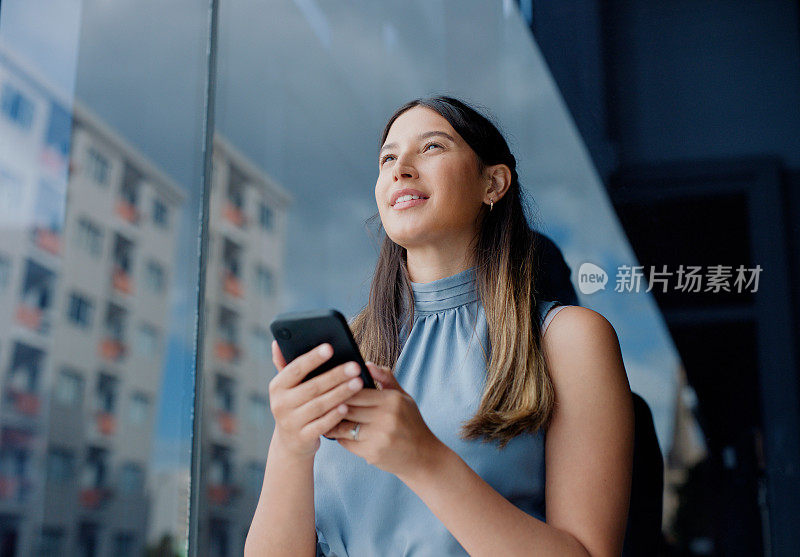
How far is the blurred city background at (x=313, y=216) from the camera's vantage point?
157 cm

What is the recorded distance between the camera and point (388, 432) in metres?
0.75

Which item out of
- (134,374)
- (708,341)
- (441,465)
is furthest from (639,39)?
(134,374)

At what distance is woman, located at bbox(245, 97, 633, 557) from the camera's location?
785mm

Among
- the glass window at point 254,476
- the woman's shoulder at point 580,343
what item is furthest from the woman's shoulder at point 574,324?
the glass window at point 254,476

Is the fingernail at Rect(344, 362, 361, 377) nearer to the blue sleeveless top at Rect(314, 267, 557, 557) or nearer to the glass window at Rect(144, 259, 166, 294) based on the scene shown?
the blue sleeveless top at Rect(314, 267, 557, 557)

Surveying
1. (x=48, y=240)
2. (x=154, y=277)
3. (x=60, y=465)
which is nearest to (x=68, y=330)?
(x=48, y=240)

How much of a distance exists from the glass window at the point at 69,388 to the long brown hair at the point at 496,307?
1.26m

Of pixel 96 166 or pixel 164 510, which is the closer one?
pixel 96 166

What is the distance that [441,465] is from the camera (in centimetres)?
79

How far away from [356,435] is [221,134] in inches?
61.4

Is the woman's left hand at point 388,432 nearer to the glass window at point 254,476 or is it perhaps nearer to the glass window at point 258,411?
the glass window at point 258,411

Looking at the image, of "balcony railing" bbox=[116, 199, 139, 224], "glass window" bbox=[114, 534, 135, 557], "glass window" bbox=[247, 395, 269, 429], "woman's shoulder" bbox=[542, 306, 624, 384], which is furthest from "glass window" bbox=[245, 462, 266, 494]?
"woman's shoulder" bbox=[542, 306, 624, 384]

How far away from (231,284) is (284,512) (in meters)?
1.34

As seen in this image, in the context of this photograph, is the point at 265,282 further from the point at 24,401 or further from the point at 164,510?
the point at 164,510
